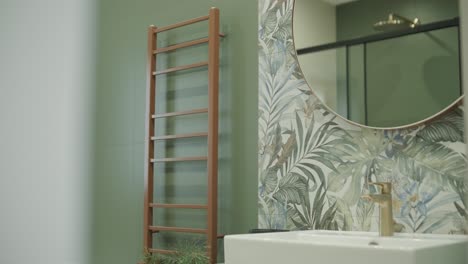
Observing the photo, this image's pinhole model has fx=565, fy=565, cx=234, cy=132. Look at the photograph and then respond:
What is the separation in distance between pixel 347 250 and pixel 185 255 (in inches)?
41.7

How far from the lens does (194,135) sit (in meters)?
2.67

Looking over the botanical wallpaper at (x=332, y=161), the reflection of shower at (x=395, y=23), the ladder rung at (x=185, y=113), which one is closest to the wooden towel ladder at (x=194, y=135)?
the ladder rung at (x=185, y=113)

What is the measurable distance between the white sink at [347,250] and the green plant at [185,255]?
Result: 54cm

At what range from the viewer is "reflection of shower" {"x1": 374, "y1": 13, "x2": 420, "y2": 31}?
2.05 metres

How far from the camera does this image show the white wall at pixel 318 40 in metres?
2.24

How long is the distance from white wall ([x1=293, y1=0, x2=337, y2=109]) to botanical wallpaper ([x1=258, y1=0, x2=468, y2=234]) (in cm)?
6

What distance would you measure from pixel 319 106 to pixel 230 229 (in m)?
0.72

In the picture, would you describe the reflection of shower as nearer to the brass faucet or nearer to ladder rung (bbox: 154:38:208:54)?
the brass faucet

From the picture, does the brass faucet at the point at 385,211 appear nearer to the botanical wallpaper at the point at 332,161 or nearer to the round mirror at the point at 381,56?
the botanical wallpaper at the point at 332,161

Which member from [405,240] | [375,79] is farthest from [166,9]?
[405,240]

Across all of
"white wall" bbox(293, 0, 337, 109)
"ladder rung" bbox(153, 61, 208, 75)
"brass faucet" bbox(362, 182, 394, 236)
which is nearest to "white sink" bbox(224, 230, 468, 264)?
"brass faucet" bbox(362, 182, 394, 236)

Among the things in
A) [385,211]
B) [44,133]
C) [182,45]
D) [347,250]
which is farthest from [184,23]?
[347,250]

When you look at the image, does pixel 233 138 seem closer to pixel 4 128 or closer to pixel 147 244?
pixel 147 244

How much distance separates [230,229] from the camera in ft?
8.48
